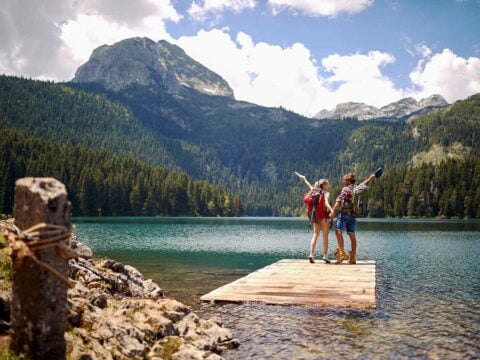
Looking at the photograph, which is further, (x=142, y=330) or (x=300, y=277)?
(x=300, y=277)

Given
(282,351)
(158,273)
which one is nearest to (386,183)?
(158,273)

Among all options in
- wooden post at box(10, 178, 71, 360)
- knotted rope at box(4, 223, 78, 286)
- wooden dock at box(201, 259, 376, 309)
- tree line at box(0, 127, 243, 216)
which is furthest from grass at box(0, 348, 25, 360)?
tree line at box(0, 127, 243, 216)

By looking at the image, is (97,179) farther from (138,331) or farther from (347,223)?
(138,331)

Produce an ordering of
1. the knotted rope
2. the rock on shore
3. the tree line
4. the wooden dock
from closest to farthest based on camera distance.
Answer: the knotted rope
the rock on shore
the wooden dock
the tree line

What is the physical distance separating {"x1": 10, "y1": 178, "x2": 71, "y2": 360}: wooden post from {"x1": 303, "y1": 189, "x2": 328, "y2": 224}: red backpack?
47.1 feet

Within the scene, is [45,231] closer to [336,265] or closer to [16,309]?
[16,309]

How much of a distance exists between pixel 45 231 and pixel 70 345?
7.55 feet

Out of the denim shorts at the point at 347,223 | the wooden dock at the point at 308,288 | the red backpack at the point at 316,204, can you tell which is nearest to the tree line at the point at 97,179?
the red backpack at the point at 316,204

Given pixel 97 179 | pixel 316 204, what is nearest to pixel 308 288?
pixel 316 204

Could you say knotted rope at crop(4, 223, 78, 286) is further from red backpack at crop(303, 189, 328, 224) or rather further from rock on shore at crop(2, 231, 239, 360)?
red backpack at crop(303, 189, 328, 224)

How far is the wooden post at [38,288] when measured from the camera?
573cm

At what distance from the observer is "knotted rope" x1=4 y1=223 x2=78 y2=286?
5.67 m

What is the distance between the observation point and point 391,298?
16.3 metres

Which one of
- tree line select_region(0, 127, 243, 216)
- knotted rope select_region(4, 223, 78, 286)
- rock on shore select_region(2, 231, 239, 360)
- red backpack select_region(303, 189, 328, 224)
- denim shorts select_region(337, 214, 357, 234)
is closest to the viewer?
knotted rope select_region(4, 223, 78, 286)
